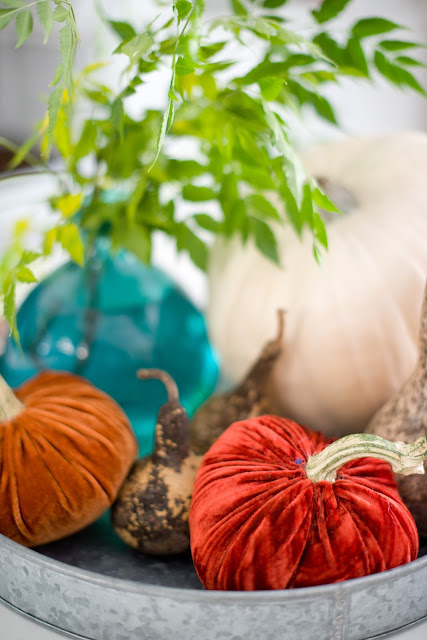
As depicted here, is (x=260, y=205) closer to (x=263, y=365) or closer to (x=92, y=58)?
(x=263, y=365)

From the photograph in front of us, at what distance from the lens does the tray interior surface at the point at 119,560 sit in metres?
0.36

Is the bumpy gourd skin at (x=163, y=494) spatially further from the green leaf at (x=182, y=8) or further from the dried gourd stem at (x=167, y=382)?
the green leaf at (x=182, y=8)

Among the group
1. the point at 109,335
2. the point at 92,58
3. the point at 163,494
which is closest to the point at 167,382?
the point at 163,494

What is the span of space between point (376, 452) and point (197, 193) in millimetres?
246

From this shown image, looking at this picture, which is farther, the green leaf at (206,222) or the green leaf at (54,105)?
the green leaf at (206,222)

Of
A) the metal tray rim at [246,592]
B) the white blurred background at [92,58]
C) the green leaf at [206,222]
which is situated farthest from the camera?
the white blurred background at [92,58]

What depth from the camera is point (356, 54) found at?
1.39ft

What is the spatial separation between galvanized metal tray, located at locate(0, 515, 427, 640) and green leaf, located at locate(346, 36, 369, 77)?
31 centimetres

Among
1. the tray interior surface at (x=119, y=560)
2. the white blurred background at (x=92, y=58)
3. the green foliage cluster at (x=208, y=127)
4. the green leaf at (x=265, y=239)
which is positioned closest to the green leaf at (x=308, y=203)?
the green foliage cluster at (x=208, y=127)

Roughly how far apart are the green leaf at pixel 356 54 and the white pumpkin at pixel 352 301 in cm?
10

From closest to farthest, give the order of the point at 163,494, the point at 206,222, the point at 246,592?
1. the point at 246,592
2. the point at 163,494
3. the point at 206,222

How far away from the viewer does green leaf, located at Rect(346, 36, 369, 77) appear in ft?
1.39

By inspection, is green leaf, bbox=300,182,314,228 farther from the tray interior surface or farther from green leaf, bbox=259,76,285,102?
the tray interior surface

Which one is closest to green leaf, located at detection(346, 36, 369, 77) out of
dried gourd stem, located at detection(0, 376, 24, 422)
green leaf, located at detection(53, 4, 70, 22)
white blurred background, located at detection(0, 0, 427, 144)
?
green leaf, located at detection(53, 4, 70, 22)
